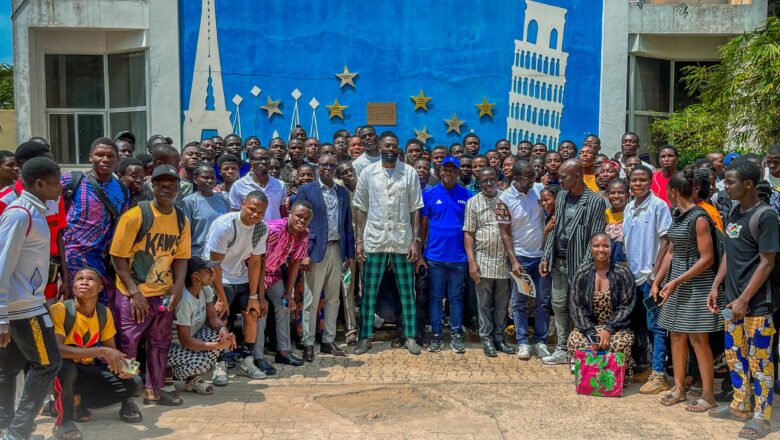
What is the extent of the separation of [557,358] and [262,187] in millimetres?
3321

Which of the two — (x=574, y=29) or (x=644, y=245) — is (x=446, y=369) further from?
(x=574, y=29)

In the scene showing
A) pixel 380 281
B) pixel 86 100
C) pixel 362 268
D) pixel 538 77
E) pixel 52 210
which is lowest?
pixel 380 281

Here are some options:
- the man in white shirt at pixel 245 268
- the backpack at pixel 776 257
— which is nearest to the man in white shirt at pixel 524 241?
the backpack at pixel 776 257

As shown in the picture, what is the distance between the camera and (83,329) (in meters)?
5.44

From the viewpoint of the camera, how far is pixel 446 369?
23.6ft

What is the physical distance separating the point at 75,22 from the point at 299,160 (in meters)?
6.70

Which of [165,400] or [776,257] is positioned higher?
[776,257]

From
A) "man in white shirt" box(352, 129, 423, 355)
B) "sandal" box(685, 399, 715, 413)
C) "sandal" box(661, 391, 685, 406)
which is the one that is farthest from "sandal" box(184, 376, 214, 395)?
"sandal" box(685, 399, 715, 413)

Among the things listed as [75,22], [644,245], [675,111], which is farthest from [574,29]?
[75,22]

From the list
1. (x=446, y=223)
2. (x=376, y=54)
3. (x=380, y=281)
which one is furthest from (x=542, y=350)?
(x=376, y=54)

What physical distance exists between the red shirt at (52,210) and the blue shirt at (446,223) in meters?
3.61

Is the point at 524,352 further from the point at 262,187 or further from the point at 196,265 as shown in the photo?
the point at 196,265

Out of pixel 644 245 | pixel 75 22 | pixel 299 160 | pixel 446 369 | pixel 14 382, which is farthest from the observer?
pixel 75 22

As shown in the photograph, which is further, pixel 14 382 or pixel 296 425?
pixel 296 425
